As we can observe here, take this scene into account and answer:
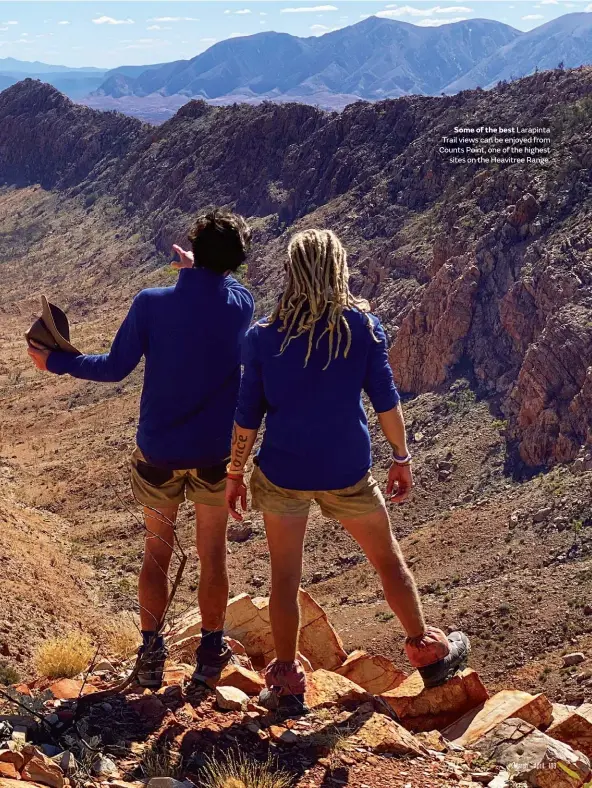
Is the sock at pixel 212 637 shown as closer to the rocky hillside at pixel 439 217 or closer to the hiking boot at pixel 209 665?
the hiking boot at pixel 209 665

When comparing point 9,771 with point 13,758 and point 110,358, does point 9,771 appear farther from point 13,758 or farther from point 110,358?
point 110,358

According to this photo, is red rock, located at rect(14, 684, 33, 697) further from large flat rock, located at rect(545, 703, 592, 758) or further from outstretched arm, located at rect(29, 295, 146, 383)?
large flat rock, located at rect(545, 703, 592, 758)

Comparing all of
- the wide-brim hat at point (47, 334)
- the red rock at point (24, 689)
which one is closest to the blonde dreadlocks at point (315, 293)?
the wide-brim hat at point (47, 334)

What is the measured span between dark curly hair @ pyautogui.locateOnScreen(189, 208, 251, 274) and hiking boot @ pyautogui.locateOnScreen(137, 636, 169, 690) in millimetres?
1886

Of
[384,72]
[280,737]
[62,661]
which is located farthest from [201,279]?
[384,72]

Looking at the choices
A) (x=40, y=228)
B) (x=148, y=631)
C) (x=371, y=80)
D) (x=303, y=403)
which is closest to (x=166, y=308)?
(x=303, y=403)

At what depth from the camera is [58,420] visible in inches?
941

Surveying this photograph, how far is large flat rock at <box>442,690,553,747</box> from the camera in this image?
447 centimetres

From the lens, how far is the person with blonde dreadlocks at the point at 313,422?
3.76 m

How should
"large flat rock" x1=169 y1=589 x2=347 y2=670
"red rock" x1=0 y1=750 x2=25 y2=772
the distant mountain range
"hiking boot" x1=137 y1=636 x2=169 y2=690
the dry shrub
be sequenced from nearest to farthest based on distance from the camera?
"red rock" x1=0 y1=750 x2=25 y2=772 < "hiking boot" x1=137 y1=636 x2=169 y2=690 < the dry shrub < "large flat rock" x1=169 y1=589 x2=347 y2=670 < the distant mountain range

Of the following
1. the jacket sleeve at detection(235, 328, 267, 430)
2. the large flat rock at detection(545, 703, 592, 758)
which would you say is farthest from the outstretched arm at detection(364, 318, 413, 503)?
the large flat rock at detection(545, 703, 592, 758)

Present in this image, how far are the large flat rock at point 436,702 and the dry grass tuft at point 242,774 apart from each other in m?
1.25

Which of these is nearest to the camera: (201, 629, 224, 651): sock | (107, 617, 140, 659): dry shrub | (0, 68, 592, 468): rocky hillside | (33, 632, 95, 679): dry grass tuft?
(201, 629, 224, 651): sock

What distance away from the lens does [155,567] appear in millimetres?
4492
